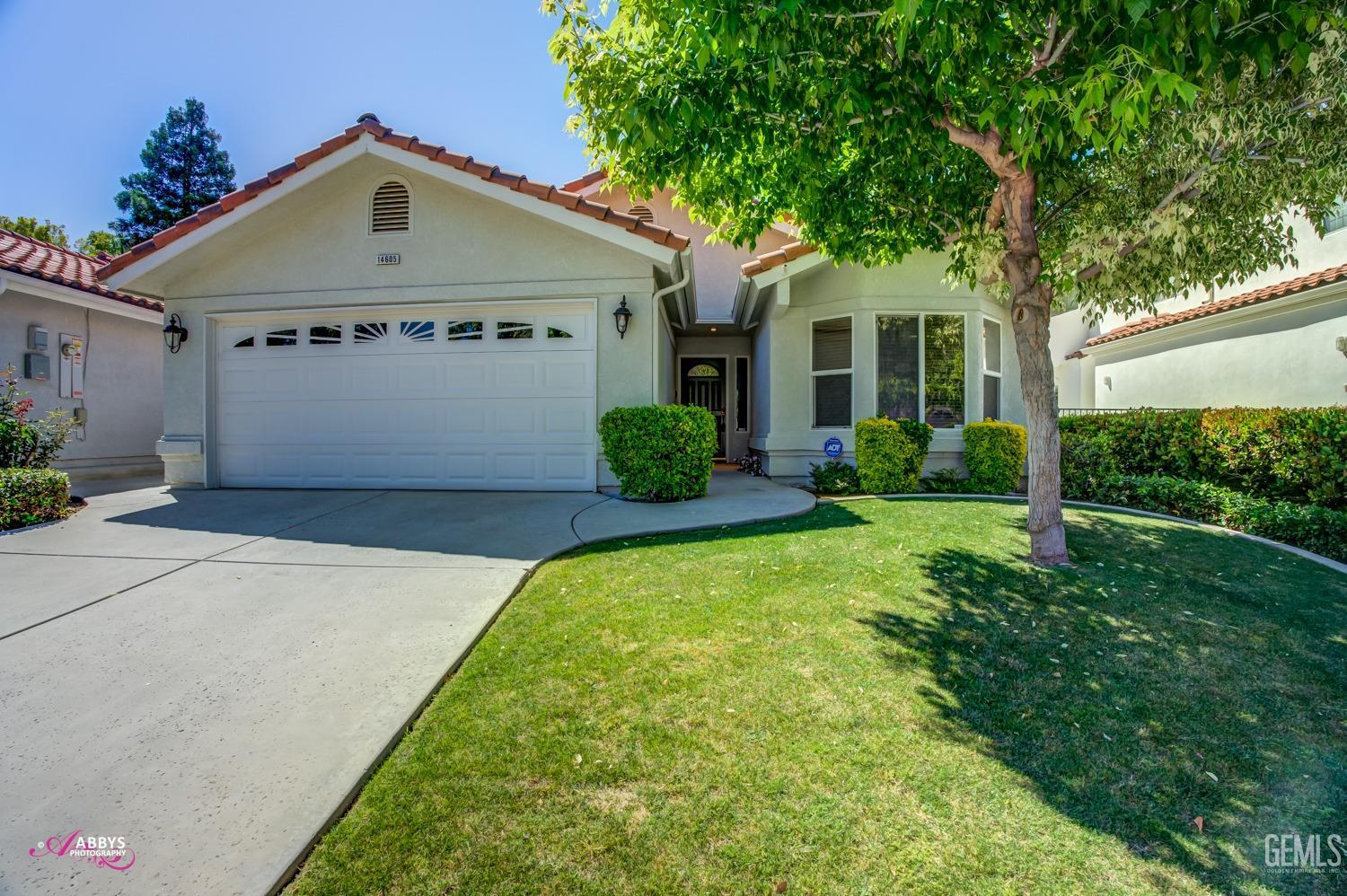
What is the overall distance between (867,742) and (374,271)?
28.6 feet

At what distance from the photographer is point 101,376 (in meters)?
10.3

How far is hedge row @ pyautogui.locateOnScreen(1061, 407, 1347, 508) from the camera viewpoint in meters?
6.05

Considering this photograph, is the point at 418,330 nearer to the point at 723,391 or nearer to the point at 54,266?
the point at 54,266

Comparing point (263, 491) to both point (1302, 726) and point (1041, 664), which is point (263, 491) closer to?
point (1041, 664)

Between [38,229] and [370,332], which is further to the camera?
[38,229]

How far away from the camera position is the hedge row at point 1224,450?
238 inches

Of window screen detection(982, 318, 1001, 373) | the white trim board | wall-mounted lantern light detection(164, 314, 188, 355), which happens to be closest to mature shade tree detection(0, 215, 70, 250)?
the white trim board

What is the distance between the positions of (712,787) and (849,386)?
8286 millimetres

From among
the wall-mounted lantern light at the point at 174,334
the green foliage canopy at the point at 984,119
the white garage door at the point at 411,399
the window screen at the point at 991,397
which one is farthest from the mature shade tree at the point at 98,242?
the window screen at the point at 991,397

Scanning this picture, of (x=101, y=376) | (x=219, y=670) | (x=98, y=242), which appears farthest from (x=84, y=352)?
(x=98, y=242)

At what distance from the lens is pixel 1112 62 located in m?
2.94

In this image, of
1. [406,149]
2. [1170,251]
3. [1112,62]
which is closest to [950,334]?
[1170,251]

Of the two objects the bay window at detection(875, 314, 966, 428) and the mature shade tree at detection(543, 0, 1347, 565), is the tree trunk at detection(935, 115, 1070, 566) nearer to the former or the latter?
the mature shade tree at detection(543, 0, 1347, 565)

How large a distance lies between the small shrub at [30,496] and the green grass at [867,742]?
6194 millimetres
